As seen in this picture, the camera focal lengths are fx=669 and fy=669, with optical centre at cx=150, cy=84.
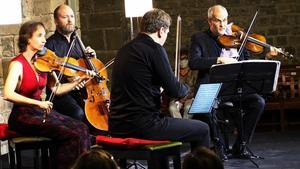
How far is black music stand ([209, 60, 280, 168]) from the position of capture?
18.2ft

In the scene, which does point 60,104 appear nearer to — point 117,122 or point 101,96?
point 101,96

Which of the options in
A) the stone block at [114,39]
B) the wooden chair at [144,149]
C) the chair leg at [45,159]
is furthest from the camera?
the stone block at [114,39]

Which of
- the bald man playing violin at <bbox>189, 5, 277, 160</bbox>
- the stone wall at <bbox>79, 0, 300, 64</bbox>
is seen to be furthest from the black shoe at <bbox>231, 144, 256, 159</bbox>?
the stone wall at <bbox>79, 0, 300, 64</bbox>

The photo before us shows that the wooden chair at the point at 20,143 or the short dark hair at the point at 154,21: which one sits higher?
the short dark hair at the point at 154,21

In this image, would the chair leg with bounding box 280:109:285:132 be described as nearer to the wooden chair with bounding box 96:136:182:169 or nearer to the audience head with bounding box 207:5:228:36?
the audience head with bounding box 207:5:228:36

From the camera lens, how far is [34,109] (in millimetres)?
4812

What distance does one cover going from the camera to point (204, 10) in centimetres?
1072

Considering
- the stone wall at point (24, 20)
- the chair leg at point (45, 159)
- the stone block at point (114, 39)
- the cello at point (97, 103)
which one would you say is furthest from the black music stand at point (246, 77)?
the stone block at point (114, 39)

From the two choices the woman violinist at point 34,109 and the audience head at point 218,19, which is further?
the audience head at point 218,19

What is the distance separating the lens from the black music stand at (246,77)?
556 centimetres

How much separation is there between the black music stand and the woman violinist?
4.35 ft

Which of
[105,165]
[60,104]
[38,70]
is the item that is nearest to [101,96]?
[60,104]

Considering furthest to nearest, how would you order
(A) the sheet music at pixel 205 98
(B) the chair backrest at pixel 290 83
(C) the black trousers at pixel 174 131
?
(B) the chair backrest at pixel 290 83
(A) the sheet music at pixel 205 98
(C) the black trousers at pixel 174 131

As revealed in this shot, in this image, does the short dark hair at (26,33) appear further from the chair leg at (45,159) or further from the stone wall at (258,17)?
the stone wall at (258,17)
